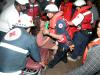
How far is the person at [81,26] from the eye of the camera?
6.77 meters

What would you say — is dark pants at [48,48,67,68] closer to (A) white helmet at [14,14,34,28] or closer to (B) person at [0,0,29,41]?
(B) person at [0,0,29,41]

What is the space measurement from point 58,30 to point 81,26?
3.48 feet

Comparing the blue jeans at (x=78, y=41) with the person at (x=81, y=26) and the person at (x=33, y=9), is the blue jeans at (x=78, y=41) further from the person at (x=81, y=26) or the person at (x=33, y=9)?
the person at (x=33, y=9)

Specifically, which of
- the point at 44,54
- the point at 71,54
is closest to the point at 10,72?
the point at 44,54

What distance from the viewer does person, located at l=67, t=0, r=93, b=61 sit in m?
6.77

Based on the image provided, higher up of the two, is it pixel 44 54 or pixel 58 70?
pixel 44 54

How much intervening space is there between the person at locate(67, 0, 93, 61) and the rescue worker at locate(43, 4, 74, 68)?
700 mm

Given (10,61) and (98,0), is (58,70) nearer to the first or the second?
(10,61)

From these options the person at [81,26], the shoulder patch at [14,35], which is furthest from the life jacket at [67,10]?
the shoulder patch at [14,35]

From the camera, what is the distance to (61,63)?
6.72 meters

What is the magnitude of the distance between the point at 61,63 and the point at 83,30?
1055 mm

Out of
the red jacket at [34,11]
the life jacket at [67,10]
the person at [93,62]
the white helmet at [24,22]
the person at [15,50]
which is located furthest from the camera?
the red jacket at [34,11]

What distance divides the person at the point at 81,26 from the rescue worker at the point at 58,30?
0.70 meters

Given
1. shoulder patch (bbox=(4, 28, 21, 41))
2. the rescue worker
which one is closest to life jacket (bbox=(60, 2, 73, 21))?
the rescue worker
